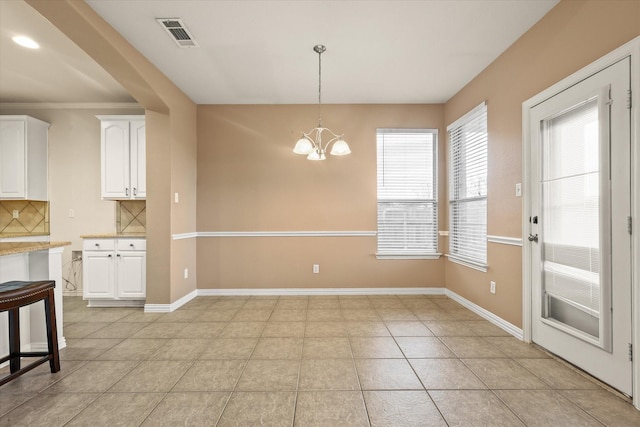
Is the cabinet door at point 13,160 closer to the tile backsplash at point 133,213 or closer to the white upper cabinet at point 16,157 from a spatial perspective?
the white upper cabinet at point 16,157

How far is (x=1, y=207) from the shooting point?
4395 mm

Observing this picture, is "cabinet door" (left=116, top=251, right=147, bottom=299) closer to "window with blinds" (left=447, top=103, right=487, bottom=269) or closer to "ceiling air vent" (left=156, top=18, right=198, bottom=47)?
"ceiling air vent" (left=156, top=18, right=198, bottom=47)

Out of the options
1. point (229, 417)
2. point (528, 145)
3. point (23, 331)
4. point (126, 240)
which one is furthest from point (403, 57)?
point (23, 331)

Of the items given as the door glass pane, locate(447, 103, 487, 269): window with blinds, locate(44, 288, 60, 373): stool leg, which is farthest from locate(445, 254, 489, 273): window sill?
locate(44, 288, 60, 373): stool leg

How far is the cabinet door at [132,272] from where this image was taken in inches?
150

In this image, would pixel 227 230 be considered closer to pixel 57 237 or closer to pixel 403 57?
pixel 57 237

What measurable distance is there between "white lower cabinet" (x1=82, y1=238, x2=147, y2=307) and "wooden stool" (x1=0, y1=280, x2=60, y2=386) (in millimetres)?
1613

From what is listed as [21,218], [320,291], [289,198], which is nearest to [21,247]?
[289,198]

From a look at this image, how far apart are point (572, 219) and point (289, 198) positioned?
10.5 feet

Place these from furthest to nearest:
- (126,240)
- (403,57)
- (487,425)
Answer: (126,240)
(403,57)
(487,425)

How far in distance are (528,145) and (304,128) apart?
2.78 meters

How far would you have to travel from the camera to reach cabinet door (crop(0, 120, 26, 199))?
13.5ft

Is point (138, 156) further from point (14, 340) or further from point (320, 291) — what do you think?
point (320, 291)

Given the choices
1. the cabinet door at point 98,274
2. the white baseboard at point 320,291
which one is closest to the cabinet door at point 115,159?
the cabinet door at point 98,274
